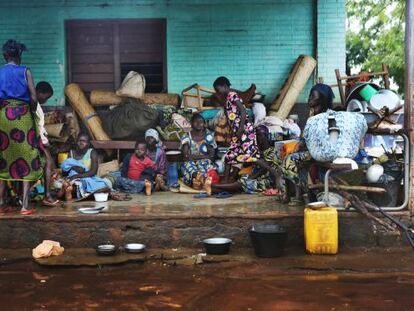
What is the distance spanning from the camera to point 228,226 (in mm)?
6012

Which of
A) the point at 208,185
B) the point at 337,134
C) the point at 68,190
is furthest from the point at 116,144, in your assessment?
the point at 337,134

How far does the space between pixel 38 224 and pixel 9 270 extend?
0.66m

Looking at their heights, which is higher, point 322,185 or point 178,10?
point 178,10

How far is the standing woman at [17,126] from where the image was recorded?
592 centimetres

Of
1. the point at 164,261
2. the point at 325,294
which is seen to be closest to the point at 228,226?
the point at 164,261

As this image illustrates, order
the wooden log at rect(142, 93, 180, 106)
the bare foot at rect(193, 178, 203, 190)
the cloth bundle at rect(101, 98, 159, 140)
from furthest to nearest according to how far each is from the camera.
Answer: the wooden log at rect(142, 93, 180, 106) → the cloth bundle at rect(101, 98, 159, 140) → the bare foot at rect(193, 178, 203, 190)

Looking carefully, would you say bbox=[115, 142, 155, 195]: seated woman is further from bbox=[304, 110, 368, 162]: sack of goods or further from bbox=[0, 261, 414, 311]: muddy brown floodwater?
bbox=[304, 110, 368, 162]: sack of goods

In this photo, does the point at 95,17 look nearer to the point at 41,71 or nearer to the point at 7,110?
the point at 41,71

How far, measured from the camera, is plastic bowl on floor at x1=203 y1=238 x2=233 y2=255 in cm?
573

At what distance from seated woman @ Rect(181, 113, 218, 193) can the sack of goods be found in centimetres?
217

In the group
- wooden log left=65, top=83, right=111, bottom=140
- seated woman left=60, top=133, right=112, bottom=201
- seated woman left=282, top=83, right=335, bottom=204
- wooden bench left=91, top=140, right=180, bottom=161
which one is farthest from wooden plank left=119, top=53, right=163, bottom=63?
seated woman left=282, top=83, right=335, bottom=204

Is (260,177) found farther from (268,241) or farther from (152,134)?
(268,241)

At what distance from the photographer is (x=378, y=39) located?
17859 millimetres

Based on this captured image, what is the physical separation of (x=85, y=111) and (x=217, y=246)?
4.12 metres
